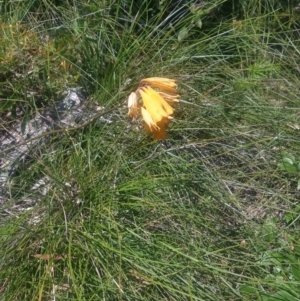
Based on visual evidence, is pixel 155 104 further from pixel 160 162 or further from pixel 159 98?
pixel 160 162

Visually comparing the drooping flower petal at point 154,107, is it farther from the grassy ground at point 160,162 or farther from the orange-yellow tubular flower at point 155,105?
the grassy ground at point 160,162

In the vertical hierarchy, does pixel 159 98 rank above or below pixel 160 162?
above

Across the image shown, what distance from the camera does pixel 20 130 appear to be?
9.23 ft

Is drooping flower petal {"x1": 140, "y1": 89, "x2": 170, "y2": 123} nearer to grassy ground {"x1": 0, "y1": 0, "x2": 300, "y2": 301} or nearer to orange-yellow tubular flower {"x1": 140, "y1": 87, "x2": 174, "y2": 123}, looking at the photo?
orange-yellow tubular flower {"x1": 140, "y1": 87, "x2": 174, "y2": 123}

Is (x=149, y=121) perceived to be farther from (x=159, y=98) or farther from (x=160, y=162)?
(x=160, y=162)

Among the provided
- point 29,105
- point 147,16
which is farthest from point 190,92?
point 29,105

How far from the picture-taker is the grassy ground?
2.35 meters

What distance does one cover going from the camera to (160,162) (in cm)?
265

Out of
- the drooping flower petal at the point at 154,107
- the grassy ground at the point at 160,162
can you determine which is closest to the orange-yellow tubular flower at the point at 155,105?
the drooping flower petal at the point at 154,107

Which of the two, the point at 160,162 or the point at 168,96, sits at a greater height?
the point at 168,96

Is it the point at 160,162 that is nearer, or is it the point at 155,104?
the point at 155,104

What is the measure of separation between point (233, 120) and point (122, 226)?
2.36ft

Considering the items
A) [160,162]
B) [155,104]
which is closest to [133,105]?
[155,104]

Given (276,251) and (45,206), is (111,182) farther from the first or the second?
(276,251)
